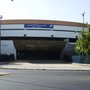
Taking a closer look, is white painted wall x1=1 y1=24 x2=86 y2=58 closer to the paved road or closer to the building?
the building

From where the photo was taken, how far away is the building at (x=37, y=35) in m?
91.3

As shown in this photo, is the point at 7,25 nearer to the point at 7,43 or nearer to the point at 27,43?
the point at 7,43

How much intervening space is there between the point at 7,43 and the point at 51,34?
40.1ft

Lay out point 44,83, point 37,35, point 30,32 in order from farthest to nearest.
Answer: point 37,35 → point 30,32 → point 44,83

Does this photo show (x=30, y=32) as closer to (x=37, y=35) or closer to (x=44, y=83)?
(x=37, y=35)

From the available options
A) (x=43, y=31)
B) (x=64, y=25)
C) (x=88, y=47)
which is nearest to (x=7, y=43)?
(x=43, y=31)

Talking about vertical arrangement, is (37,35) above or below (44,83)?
above

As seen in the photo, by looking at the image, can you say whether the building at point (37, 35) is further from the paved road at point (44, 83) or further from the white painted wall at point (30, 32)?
the paved road at point (44, 83)

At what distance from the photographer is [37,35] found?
311 feet

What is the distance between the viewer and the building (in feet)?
300

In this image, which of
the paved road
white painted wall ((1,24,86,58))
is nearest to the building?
white painted wall ((1,24,86,58))

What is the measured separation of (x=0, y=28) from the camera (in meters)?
93.2

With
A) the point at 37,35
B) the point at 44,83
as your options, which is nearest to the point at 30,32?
the point at 37,35

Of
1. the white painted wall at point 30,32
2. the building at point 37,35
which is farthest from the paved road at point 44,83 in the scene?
the white painted wall at point 30,32
